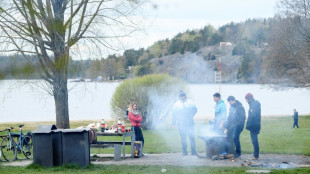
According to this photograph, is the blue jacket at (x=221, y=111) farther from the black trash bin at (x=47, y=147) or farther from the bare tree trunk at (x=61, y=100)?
the bare tree trunk at (x=61, y=100)

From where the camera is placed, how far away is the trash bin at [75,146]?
440 inches

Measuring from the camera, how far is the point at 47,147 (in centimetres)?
1112

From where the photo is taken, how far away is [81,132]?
1117 cm

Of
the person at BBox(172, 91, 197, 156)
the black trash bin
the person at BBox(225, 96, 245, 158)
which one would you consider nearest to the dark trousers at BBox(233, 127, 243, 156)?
the person at BBox(225, 96, 245, 158)

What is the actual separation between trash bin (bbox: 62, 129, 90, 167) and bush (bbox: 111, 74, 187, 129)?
61.7 ft

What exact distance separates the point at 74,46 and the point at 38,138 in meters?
6.06

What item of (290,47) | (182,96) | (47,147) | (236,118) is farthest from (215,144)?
(290,47)

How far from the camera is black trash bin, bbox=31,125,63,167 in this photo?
11141mm

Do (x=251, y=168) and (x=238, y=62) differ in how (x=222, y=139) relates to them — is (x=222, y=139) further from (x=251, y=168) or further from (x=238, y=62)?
(x=238, y=62)

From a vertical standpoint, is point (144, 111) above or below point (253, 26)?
below

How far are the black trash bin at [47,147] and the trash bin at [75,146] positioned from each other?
0.18m

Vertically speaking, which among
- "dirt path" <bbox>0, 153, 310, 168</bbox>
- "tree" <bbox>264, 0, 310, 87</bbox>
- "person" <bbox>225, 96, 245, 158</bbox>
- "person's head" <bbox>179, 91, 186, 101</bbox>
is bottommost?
"dirt path" <bbox>0, 153, 310, 168</bbox>

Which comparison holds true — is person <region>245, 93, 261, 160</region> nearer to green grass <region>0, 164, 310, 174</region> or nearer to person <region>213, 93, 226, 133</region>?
person <region>213, 93, 226, 133</region>

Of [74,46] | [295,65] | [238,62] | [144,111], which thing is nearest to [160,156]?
[74,46]
